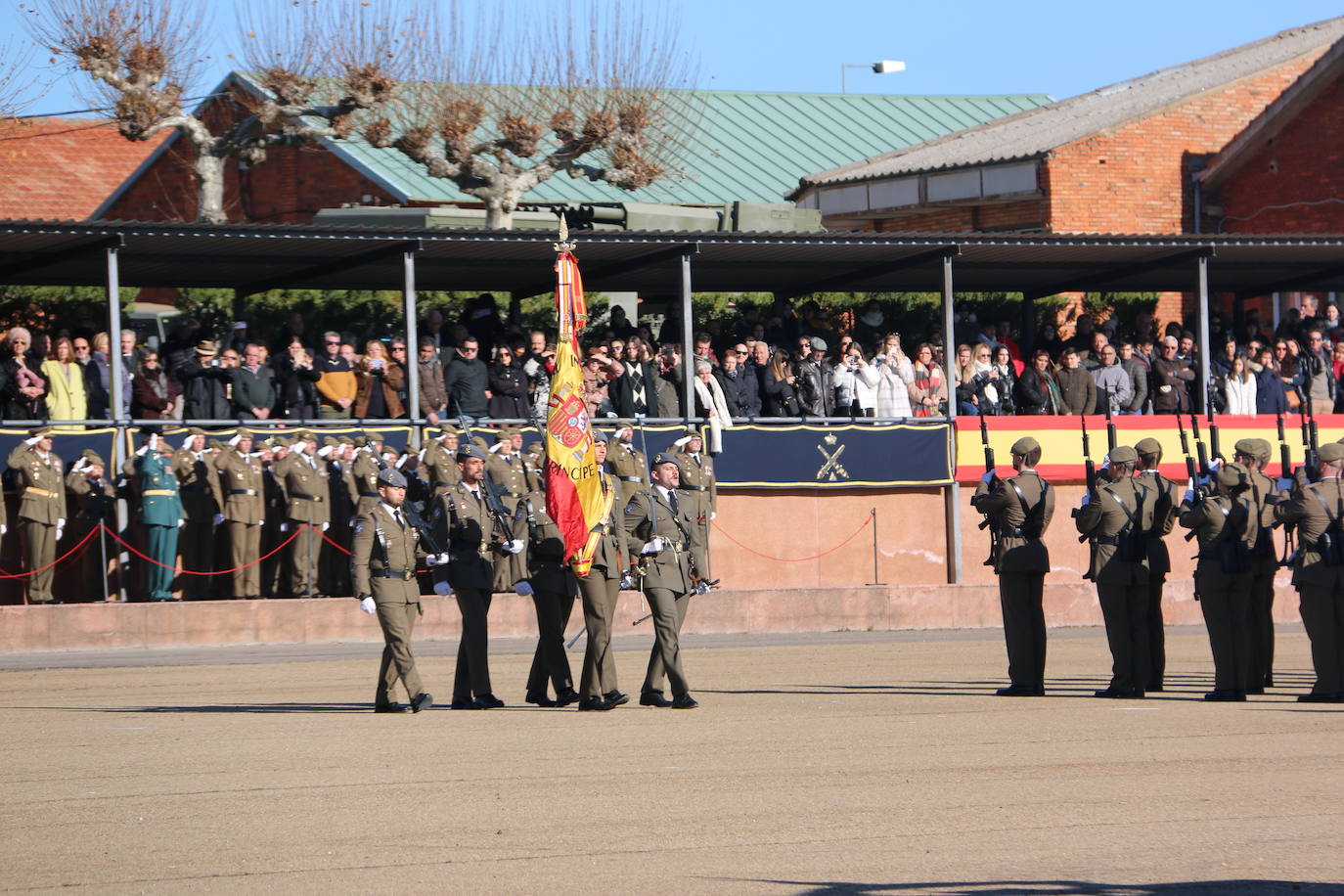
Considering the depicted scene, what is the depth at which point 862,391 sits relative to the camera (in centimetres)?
2414

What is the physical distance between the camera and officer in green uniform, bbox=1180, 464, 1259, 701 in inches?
563

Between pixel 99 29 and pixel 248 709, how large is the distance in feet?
52.7

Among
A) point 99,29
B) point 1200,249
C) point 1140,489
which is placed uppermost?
point 99,29

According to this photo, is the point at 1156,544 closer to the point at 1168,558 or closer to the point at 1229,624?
the point at 1168,558

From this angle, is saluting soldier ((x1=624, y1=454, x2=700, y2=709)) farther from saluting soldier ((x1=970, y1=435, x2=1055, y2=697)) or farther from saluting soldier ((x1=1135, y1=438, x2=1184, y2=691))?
saluting soldier ((x1=1135, y1=438, x2=1184, y2=691))

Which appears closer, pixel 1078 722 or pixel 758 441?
pixel 1078 722

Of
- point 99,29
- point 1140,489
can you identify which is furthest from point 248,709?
point 99,29

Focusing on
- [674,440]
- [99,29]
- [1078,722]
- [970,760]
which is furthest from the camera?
[99,29]

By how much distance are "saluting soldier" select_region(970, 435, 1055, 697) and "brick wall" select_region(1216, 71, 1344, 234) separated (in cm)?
2047

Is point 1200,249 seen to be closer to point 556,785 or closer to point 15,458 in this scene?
point 15,458

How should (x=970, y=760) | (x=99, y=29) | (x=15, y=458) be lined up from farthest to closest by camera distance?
(x=99, y=29) → (x=15, y=458) → (x=970, y=760)

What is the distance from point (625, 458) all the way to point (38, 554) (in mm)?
6470

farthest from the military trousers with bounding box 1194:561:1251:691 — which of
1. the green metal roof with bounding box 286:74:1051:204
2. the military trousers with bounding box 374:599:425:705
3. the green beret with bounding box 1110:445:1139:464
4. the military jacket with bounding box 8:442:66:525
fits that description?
the green metal roof with bounding box 286:74:1051:204

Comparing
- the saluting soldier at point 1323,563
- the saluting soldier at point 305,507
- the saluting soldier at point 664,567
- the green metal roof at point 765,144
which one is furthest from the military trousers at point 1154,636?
the green metal roof at point 765,144
